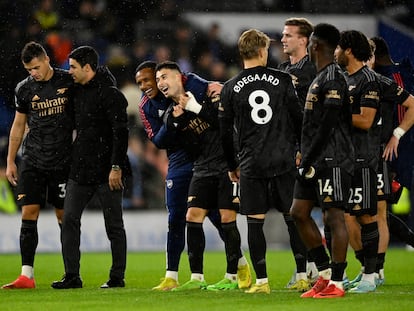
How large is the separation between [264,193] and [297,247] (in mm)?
983

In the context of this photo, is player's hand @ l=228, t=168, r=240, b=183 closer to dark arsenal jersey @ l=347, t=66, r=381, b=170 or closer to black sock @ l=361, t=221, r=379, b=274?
dark arsenal jersey @ l=347, t=66, r=381, b=170

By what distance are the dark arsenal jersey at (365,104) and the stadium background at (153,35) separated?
327 inches

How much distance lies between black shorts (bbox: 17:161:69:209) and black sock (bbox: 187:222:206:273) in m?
1.38

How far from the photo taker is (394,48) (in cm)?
1831

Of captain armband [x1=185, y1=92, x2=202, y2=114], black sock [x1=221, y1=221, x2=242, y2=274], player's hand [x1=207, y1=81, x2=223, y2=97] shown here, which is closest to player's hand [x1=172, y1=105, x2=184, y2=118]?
captain armband [x1=185, y1=92, x2=202, y2=114]

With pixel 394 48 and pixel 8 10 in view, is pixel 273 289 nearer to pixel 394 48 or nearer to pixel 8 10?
pixel 394 48

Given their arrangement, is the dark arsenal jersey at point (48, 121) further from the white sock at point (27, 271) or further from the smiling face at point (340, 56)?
the smiling face at point (340, 56)

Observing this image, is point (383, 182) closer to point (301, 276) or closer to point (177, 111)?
point (301, 276)

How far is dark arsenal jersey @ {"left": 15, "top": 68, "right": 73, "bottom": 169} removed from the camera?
10.8 meters

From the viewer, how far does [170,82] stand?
10062 millimetres

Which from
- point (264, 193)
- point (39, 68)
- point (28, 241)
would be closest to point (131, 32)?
point (39, 68)

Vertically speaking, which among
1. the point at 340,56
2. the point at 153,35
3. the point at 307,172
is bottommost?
the point at 307,172

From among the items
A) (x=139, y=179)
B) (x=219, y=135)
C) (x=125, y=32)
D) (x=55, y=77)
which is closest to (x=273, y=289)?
(x=219, y=135)

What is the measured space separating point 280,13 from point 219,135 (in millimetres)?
11229
